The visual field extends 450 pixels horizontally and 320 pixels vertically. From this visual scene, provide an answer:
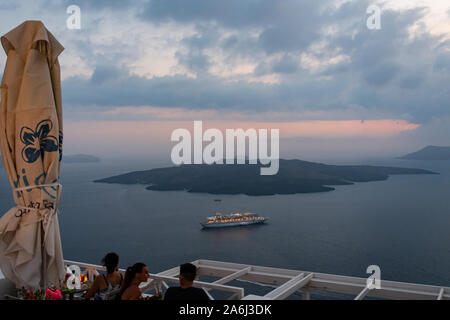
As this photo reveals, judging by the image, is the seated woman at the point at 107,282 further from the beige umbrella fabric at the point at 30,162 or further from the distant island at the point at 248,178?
the distant island at the point at 248,178

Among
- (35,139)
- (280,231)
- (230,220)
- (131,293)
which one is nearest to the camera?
(131,293)

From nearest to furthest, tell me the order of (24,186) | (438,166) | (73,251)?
(24,186), (73,251), (438,166)

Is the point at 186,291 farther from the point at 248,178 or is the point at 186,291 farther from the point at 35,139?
the point at 248,178

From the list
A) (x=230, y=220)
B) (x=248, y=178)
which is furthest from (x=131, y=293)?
(x=248, y=178)

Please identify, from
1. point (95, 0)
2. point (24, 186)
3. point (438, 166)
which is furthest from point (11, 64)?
point (438, 166)

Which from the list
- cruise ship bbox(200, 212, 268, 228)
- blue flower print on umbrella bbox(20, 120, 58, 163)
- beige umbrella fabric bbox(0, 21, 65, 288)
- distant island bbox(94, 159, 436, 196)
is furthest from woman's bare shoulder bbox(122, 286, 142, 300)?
distant island bbox(94, 159, 436, 196)

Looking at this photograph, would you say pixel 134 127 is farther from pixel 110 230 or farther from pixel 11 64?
pixel 11 64

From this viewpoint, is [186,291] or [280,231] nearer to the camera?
→ [186,291]
